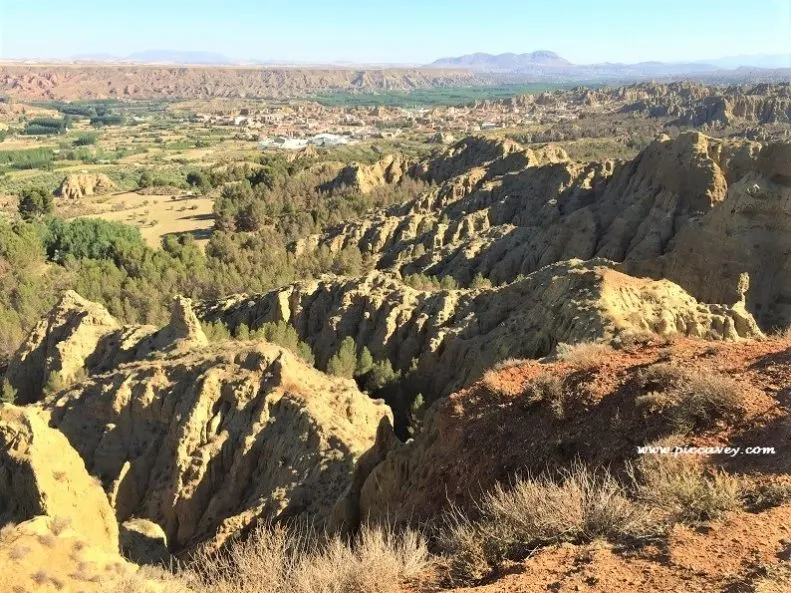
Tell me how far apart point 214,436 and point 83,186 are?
99.9 metres

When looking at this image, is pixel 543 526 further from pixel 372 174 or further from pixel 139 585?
pixel 372 174

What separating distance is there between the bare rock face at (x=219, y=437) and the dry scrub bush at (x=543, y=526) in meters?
7.50

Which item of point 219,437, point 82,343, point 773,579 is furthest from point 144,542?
point 82,343

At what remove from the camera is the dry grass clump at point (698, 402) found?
32.6 feet

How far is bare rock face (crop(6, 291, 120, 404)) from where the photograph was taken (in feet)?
Answer: 94.4

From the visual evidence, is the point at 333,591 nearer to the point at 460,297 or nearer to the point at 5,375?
the point at 460,297

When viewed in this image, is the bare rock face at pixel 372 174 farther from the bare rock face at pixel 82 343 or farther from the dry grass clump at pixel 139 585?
the dry grass clump at pixel 139 585

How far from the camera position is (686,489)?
7855 mm

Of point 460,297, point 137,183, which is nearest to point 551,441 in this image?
point 460,297

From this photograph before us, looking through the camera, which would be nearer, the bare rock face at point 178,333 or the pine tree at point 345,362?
the bare rock face at point 178,333

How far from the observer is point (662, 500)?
793cm

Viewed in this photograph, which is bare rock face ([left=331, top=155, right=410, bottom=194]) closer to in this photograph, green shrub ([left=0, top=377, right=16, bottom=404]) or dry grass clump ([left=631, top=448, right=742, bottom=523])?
green shrub ([left=0, top=377, right=16, bottom=404])

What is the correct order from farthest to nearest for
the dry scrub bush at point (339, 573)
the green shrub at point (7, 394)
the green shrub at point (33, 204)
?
the green shrub at point (33, 204) → the green shrub at point (7, 394) → the dry scrub bush at point (339, 573)

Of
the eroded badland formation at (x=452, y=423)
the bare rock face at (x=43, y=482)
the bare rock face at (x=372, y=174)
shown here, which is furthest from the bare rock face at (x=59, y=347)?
the bare rock face at (x=372, y=174)
